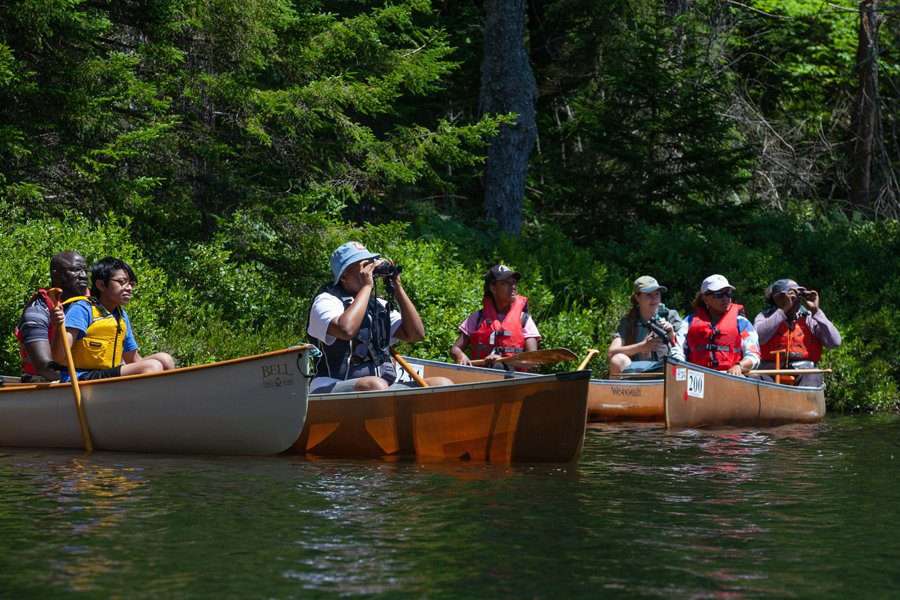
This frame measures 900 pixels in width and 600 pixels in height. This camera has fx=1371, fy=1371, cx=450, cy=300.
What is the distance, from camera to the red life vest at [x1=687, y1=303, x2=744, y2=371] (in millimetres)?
11617

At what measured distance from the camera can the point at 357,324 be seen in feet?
26.6

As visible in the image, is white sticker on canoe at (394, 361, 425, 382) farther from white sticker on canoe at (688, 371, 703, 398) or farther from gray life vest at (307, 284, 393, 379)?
white sticker on canoe at (688, 371, 703, 398)

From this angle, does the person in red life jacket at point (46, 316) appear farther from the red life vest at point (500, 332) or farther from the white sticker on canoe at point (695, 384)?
the white sticker on canoe at point (695, 384)

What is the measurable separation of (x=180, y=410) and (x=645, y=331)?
4373 mm

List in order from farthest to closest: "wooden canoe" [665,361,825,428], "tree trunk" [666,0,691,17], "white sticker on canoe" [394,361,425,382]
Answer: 1. "tree trunk" [666,0,691,17]
2. "wooden canoe" [665,361,825,428]
3. "white sticker on canoe" [394,361,425,382]

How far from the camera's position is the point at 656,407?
11.7 metres

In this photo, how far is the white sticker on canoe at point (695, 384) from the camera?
35.9ft

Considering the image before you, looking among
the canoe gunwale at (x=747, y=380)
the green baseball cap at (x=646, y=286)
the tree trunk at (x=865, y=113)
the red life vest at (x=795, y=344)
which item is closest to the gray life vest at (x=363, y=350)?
the canoe gunwale at (x=747, y=380)

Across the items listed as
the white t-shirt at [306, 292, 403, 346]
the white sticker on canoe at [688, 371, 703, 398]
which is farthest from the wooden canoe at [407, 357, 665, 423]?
the white t-shirt at [306, 292, 403, 346]

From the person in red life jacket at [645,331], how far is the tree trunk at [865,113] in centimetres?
1041

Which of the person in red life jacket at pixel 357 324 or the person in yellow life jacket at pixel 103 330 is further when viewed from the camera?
the person in yellow life jacket at pixel 103 330

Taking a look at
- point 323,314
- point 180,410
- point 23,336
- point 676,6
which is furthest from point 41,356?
point 676,6

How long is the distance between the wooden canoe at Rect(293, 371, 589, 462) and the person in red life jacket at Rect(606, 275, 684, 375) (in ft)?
9.46

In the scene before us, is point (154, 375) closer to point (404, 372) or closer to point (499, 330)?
point (404, 372)
